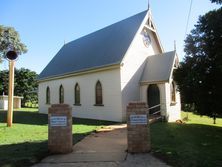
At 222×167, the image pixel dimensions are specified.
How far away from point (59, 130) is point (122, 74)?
12031 mm

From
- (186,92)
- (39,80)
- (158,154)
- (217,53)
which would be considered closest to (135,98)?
(186,92)

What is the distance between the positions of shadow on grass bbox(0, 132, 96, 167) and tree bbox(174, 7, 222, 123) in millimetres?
9617

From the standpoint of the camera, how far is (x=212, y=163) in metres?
7.25

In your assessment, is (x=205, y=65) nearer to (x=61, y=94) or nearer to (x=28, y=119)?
(x=28, y=119)

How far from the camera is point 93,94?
2322cm

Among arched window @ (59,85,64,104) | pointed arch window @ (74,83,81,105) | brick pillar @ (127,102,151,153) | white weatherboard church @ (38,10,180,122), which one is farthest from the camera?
arched window @ (59,85,64,104)

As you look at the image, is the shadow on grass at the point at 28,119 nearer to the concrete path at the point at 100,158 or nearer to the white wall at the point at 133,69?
the white wall at the point at 133,69

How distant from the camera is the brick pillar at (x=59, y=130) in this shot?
8992 millimetres

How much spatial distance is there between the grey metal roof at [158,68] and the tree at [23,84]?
116 feet

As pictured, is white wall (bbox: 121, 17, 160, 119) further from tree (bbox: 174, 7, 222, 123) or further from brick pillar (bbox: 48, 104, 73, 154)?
brick pillar (bbox: 48, 104, 73, 154)

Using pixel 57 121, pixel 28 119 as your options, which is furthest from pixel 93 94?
pixel 57 121

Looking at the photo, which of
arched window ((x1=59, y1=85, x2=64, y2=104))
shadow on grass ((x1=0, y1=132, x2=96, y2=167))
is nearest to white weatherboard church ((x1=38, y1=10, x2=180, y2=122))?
arched window ((x1=59, y1=85, x2=64, y2=104))

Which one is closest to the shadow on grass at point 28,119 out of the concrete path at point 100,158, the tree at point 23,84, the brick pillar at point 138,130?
the concrete path at point 100,158

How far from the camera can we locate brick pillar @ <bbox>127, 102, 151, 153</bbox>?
8844mm
